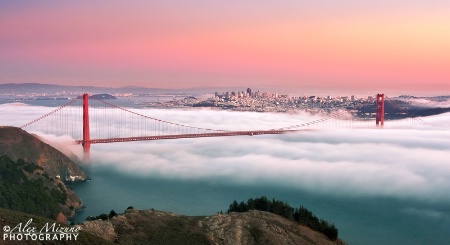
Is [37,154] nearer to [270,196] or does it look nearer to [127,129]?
[270,196]

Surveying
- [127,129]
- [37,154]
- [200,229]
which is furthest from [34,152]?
[127,129]

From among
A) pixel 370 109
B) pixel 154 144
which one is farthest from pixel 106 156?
pixel 370 109

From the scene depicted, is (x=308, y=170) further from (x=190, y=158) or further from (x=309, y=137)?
(x=309, y=137)

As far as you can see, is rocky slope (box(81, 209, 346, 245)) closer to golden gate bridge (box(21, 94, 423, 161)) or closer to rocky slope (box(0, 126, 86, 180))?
rocky slope (box(0, 126, 86, 180))

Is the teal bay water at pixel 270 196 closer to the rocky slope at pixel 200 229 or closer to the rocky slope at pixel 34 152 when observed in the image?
the rocky slope at pixel 34 152

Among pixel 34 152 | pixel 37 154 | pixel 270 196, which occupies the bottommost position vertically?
pixel 270 196

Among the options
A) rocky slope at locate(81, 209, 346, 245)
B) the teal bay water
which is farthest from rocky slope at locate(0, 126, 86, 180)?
rocky slope at locate(81, 209, 346, 245)

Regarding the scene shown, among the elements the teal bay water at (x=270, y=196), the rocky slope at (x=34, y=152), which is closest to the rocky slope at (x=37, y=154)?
the rocky slope at (x=34, y=152)
